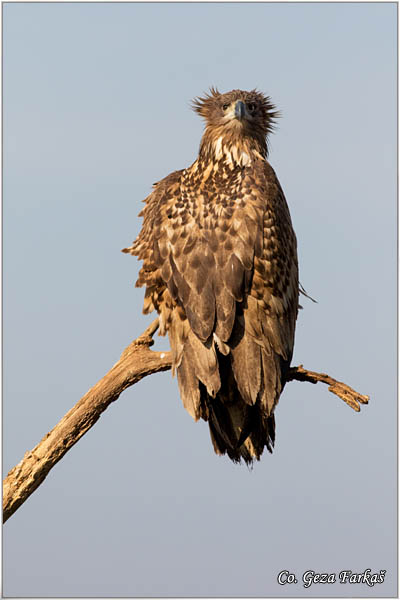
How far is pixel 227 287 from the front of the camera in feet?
31.5

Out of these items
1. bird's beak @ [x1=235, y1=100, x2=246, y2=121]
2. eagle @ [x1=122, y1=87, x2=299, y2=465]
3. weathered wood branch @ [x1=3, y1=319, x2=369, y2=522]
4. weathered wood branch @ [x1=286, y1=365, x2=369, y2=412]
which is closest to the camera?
eagle @ [x1=122, y1=87, x2=299, y2=465]

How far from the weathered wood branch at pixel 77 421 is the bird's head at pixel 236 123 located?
253 centimetres

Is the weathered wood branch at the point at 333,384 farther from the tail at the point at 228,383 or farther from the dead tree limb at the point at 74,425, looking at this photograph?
the dead tree limb at the point at 74,425

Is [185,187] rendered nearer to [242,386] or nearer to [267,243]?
[267,243]

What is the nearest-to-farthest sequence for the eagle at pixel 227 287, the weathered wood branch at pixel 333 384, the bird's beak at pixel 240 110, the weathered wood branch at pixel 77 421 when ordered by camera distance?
1. the eagle at pixel 227 287
2. the weathered wood branch at pixel 333 384
3. the weathered wood branch at pixel 77 421
4. the bird's beak at pixel 240 110

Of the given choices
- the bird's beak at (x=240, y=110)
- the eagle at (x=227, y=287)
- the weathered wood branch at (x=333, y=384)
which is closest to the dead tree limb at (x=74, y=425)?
the eagle at (x=227, y=287)

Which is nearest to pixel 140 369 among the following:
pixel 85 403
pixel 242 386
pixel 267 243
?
pixel 85 403

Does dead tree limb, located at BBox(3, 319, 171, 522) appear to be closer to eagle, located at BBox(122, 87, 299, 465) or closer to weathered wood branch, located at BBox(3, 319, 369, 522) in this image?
weathered wood branch, located at BBox(3, 319, 369, 522)

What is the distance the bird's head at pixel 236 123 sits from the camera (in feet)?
35.1

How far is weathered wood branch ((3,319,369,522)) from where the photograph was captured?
1052 centimetres

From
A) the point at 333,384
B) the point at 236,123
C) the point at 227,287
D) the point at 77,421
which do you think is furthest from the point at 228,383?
the point at 236,123

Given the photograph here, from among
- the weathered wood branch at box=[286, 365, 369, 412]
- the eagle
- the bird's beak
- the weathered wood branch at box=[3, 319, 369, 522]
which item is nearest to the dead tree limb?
the weathered wood branch at box=[3, 319, 369, 522]

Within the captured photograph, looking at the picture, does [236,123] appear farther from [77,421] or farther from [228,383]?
[77,421]

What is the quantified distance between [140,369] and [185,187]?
2.19 metres
